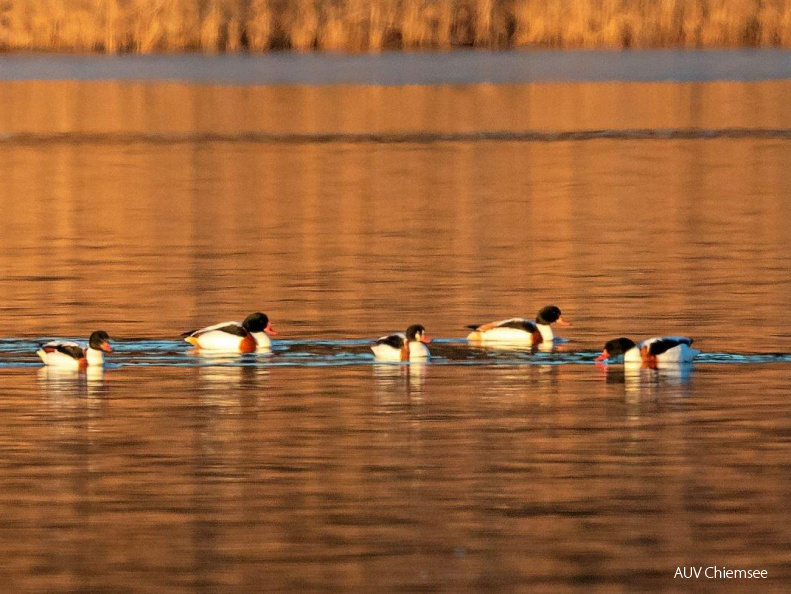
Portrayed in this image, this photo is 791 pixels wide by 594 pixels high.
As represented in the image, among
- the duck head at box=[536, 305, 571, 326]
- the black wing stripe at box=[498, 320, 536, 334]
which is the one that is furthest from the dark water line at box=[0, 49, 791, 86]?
the black wing stripe at box=[498, 320, 536, 334]

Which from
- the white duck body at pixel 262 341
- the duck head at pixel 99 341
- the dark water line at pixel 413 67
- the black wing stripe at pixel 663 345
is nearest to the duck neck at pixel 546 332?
the black wing stripe at pixel 663 345

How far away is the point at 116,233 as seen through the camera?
69.1 feet

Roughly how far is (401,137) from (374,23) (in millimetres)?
10066

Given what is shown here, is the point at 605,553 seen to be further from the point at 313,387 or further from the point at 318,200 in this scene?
the point at 318,200

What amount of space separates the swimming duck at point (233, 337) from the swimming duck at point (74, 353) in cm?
63

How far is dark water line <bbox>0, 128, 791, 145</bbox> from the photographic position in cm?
3219

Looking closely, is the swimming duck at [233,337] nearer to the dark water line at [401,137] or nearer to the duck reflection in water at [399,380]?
the duck reflection in water at [399,380]

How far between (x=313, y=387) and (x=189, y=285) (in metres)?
4.85

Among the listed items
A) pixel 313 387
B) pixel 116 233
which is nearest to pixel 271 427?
pixel 313 387

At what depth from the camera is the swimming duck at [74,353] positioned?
12.9 metres

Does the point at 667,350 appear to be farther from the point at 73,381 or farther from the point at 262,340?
the point at 73,381

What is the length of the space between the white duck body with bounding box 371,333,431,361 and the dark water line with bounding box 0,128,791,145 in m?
18.7

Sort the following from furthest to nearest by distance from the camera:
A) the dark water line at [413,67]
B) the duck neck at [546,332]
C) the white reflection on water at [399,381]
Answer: the dark water line at [413,67], the duck neck at [546,332], the white reflection on water at [399,381]

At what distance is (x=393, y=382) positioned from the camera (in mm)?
12648
